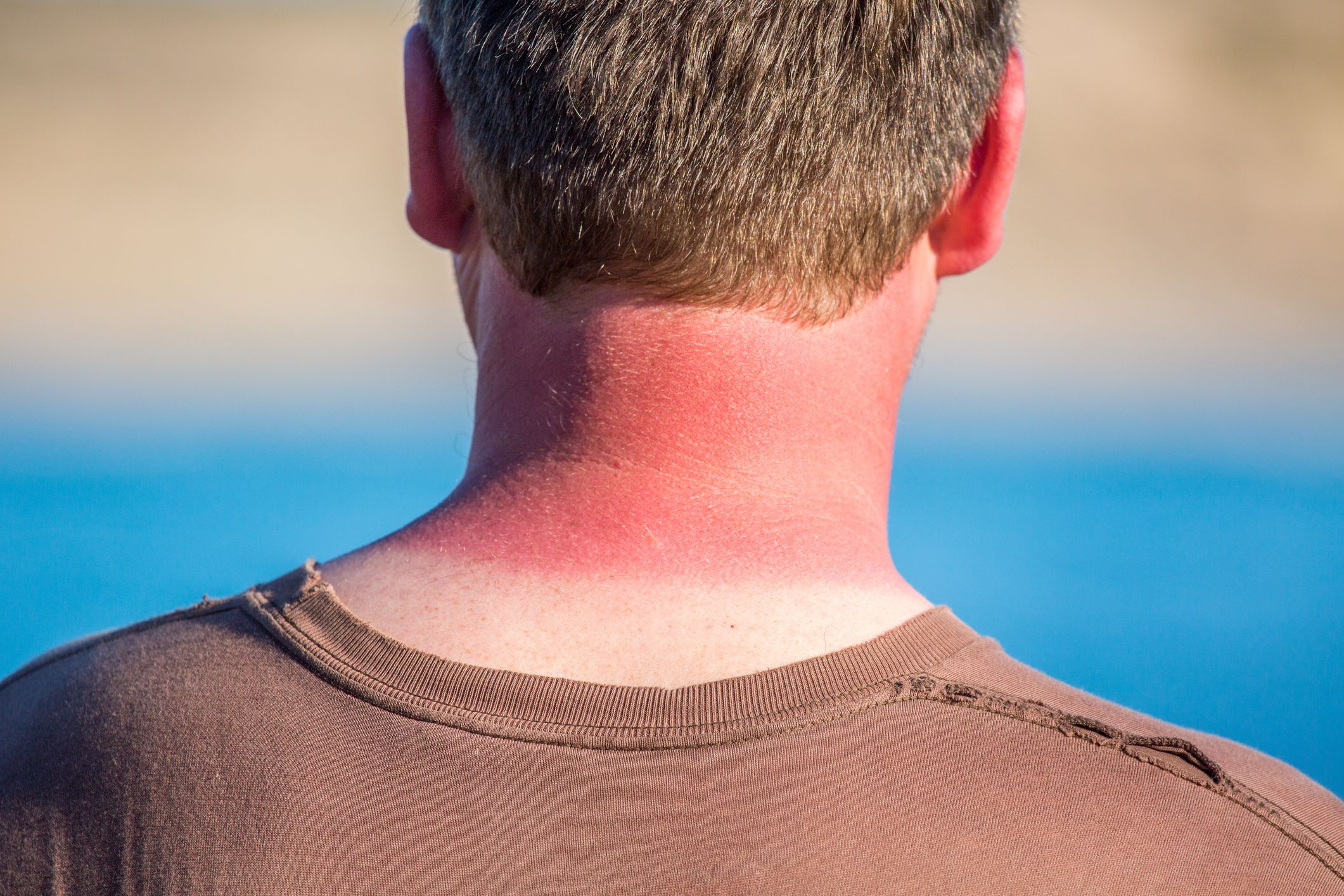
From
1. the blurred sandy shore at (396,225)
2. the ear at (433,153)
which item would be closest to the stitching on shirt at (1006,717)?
the ear at (433,153)

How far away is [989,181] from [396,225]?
920cm

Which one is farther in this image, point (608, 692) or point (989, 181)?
point (989, 181)

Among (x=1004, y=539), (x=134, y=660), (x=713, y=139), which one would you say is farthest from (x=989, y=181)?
(x=1004, y=539)

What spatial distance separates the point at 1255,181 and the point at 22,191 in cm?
951

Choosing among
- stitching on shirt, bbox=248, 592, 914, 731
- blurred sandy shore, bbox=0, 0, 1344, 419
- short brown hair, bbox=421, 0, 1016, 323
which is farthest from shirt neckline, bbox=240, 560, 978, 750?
blurred sandy shore, bbox=0, 0, 1344, 419

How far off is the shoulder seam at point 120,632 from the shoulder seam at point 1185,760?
43cm

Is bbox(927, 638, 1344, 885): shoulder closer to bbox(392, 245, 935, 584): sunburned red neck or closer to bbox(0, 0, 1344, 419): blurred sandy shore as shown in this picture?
bbox(392, 245, 935, 584): sunburned red neck

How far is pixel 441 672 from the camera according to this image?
28.7 inches

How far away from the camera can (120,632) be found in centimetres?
82

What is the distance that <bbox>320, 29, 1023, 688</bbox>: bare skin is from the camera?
0.75 metres

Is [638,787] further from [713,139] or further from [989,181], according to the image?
[989,181]

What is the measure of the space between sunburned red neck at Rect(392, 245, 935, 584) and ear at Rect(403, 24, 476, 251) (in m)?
0.13

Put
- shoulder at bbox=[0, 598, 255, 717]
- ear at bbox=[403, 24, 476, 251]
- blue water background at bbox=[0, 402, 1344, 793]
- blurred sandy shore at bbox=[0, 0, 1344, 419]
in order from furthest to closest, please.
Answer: blurred sandy shore at bbox=[0, 0, 1344, 419]
blue water background at bbox=[0, 402, 1344, 793]
ear at bbox=[403, 24, 476, 251]
shoulder at bbox=[0, 598, 255, 717]

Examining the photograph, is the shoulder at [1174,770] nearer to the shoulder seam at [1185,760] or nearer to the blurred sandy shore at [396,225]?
the shoulder seam at [1185,760]
